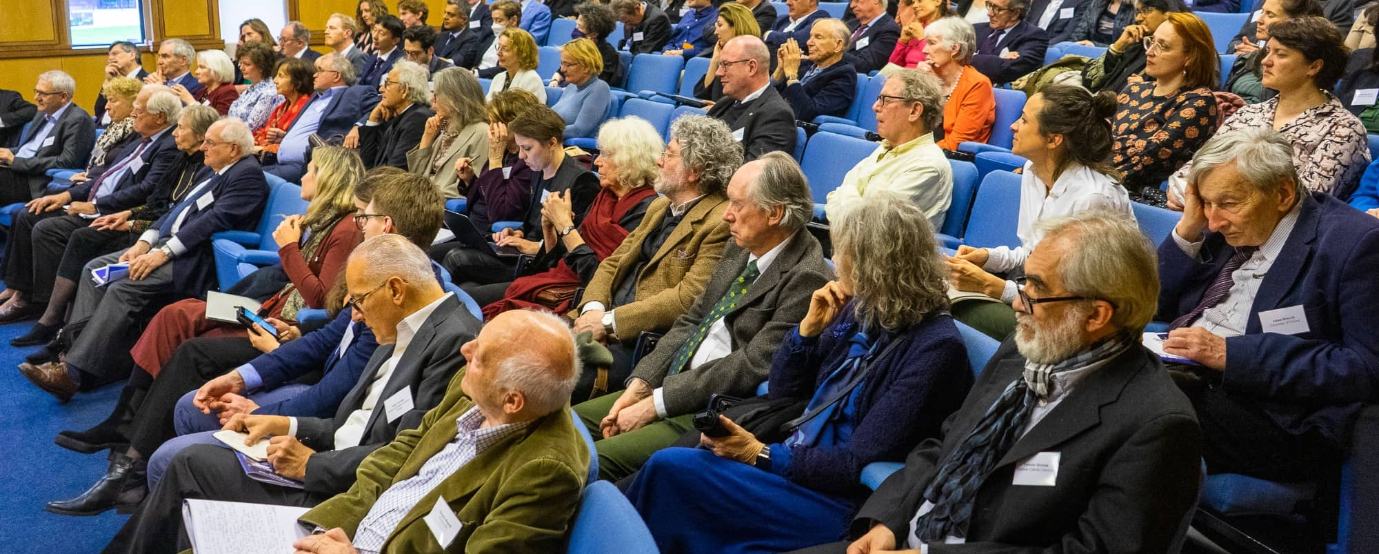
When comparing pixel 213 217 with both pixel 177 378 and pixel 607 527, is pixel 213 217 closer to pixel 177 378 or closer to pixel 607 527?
pixel 177 378

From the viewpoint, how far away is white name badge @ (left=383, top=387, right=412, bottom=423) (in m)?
2.47

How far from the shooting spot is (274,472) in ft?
8.25

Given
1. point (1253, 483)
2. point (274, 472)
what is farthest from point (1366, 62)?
point (274, 472)

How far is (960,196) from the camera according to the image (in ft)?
11.6

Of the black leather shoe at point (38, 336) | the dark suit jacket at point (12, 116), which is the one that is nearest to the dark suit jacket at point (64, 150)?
the dark suit jacket at point (12, 116)

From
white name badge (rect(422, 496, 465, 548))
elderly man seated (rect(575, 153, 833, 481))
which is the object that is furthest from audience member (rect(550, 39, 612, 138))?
white name badge (rect(422, 496, 465, 548))

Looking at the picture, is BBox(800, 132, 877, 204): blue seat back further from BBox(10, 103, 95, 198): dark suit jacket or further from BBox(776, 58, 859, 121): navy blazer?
BBox(10, 103, 95, 198): dark suit jacket

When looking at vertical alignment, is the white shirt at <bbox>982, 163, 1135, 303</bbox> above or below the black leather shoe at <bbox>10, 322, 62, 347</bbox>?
above

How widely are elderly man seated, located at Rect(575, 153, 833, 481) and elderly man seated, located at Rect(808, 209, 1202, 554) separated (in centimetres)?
77

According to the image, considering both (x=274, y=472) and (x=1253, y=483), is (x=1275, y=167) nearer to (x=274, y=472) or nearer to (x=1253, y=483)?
(x=1253, y=483)

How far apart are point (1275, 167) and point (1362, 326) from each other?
361 millimetres

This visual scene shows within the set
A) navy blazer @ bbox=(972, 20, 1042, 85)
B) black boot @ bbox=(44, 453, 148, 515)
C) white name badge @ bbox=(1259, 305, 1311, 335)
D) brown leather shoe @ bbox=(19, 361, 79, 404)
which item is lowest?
brown leather shoe @ bbox=(19, 361, 79, 404)

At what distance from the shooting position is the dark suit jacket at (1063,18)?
20.2 ft

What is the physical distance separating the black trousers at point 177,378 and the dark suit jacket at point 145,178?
224 centimetres
